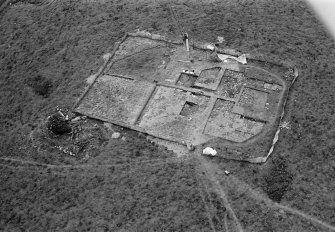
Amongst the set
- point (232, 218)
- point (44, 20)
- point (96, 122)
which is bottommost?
point (232, 218)

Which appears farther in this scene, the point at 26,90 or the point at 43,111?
the point at 26,90

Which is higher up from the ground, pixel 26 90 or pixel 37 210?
pixel 26 90

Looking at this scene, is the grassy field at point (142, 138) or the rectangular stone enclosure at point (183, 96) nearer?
the grassy field at point (142, 138)

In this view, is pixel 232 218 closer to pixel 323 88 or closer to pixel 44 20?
pixel 323 88

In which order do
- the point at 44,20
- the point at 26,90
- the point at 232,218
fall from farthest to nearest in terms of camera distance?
the point at 44,20, the point at 26,90, the point at 232,218

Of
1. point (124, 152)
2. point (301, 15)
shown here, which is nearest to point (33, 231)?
point (124, 152)

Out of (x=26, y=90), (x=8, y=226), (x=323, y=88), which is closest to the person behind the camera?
(x=8, y=226)
